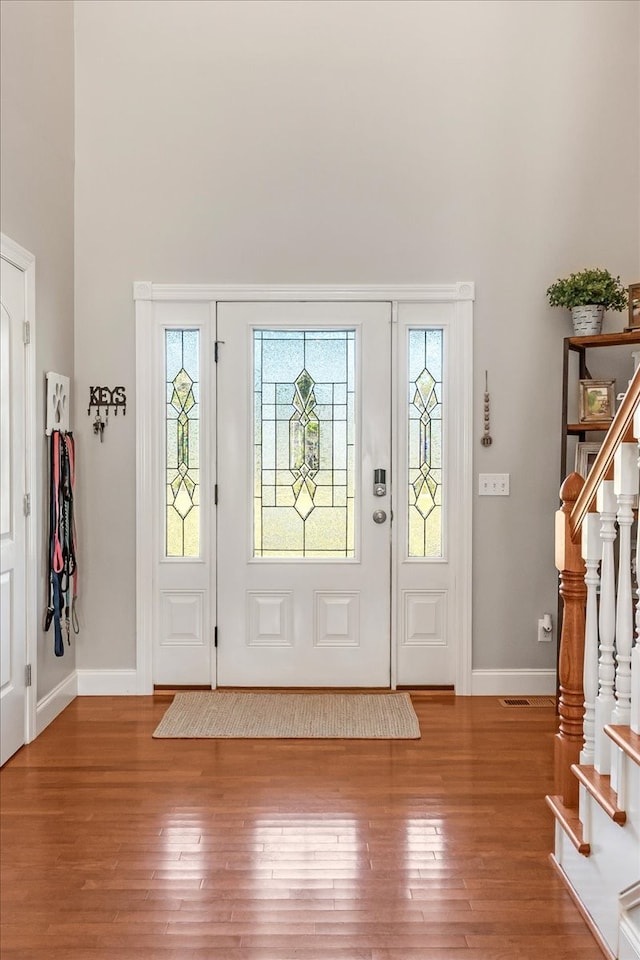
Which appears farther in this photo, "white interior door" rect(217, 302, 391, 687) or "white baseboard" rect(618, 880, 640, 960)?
"white interior door" rect(217, 302, 391, 687)

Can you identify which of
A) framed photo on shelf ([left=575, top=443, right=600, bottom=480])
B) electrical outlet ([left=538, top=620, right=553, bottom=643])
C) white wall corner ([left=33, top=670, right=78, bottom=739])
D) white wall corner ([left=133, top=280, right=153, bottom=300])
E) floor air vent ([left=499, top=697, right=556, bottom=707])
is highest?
white wall corner ([left=133, top=280, right=153, bottom=300])

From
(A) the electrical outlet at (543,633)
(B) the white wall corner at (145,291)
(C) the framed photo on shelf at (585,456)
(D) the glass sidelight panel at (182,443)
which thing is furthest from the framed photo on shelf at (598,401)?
(B) the white wall corner at (145,291)

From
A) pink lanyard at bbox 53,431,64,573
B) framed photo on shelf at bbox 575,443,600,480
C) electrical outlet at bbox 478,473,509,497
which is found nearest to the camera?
pink lanyard at bbox 53,431,64,573

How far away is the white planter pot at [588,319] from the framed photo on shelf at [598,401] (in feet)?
0.88

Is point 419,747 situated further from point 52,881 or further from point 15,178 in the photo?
point 15,178

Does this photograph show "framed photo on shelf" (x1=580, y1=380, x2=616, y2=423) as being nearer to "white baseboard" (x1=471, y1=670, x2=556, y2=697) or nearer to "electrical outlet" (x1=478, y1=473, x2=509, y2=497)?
"electrical outlet" (x1=478, y1=473, x2=509, y2=497)

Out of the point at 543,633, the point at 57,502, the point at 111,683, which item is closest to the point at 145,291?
the point at 57,502

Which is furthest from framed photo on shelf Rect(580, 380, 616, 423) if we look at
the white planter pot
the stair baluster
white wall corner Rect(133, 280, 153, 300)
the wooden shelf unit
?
white wall corner Rect(133, 280, 153, 300)

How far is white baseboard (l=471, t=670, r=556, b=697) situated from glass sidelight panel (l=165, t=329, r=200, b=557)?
1711 millimetres

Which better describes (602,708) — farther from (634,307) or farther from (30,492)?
(30,492)

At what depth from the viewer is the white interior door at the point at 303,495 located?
419 cm

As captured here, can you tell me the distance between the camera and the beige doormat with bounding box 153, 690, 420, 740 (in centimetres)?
365

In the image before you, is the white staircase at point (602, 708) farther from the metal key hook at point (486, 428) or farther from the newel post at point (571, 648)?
the metal key hook at point (486, 428)

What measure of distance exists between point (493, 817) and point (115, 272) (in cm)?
326
